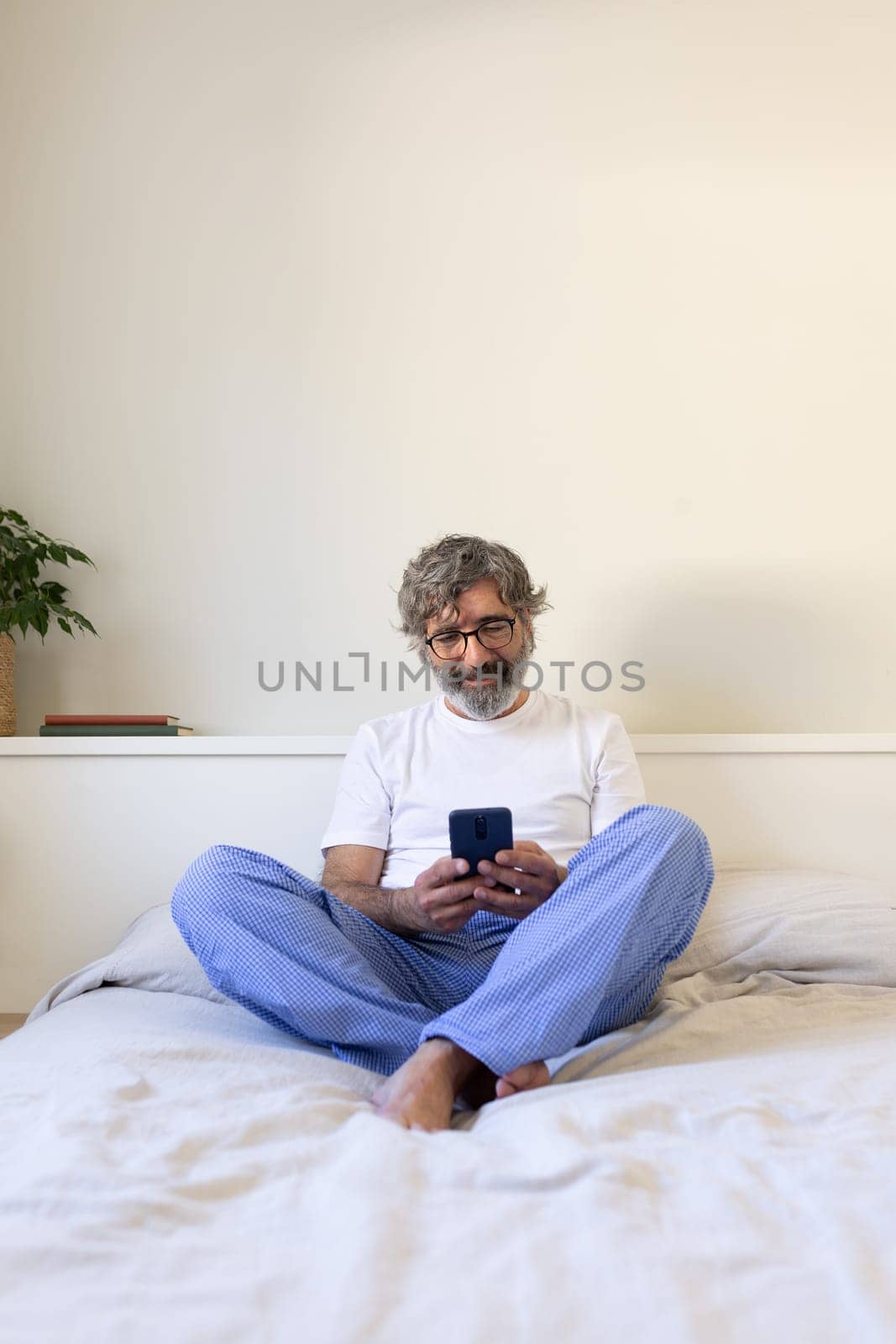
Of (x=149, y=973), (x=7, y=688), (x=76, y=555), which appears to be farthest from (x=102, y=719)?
(x=149, y=973)

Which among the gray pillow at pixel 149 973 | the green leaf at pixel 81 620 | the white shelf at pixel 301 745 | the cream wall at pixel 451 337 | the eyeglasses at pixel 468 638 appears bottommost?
the gray pillow at pixel 149 973

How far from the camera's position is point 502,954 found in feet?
4.42

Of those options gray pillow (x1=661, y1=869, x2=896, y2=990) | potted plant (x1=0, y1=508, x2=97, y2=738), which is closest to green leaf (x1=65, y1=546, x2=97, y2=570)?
potted plant (x1=0, y1=508, x2=97, y2=738)

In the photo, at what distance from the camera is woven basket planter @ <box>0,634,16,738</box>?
2475 millimetres

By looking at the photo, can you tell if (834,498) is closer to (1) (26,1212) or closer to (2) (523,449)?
(2) (523,449)

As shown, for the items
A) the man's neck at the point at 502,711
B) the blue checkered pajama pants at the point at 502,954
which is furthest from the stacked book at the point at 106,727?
the blue checkered pajama pants at the point at 502,954

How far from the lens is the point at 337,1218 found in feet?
2.56

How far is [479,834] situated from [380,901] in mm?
304

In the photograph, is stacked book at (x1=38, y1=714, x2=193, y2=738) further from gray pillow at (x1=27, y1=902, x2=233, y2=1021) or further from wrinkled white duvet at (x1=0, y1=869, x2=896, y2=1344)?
wrinkled white duvet at (x1=0, y1=869, x2=896, y2=1344)

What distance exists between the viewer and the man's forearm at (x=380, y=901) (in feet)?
5.40

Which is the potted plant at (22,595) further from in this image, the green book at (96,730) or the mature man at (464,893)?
the mature man at (464,893)

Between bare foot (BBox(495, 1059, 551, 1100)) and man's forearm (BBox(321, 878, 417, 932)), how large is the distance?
439 millimetres

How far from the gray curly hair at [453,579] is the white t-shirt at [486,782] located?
0.21 meters

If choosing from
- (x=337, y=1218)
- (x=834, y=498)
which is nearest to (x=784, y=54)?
(x=834, y=498)
